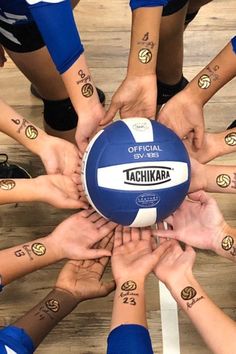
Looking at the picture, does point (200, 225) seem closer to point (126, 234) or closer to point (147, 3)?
point (126, 234)

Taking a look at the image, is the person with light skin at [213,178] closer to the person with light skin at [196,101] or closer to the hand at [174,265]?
the person with light skin at [196,101]

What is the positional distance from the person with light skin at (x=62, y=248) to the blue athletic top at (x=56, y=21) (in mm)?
420

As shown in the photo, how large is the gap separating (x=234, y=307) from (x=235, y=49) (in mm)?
804

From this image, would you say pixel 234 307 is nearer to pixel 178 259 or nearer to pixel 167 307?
pixel 167 307

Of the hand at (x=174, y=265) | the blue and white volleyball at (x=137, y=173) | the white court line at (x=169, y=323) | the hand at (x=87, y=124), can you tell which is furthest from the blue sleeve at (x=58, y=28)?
the white court line at (x=169, y=323)

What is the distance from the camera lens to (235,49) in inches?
66.0

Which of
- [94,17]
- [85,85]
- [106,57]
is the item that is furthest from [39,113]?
[85,85]

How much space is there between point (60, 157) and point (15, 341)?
0.52m

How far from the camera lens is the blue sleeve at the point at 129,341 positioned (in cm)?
135

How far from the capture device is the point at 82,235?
165 centimetres

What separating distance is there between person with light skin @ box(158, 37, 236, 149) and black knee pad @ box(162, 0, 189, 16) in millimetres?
205

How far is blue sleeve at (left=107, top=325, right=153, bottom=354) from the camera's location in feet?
4.42

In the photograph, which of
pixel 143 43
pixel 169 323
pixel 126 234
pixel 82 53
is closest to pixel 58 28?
pixel 82 53

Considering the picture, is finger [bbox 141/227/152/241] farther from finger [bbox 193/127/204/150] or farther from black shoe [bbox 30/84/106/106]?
Result: black shoe [bbox 30/84/106/106]
